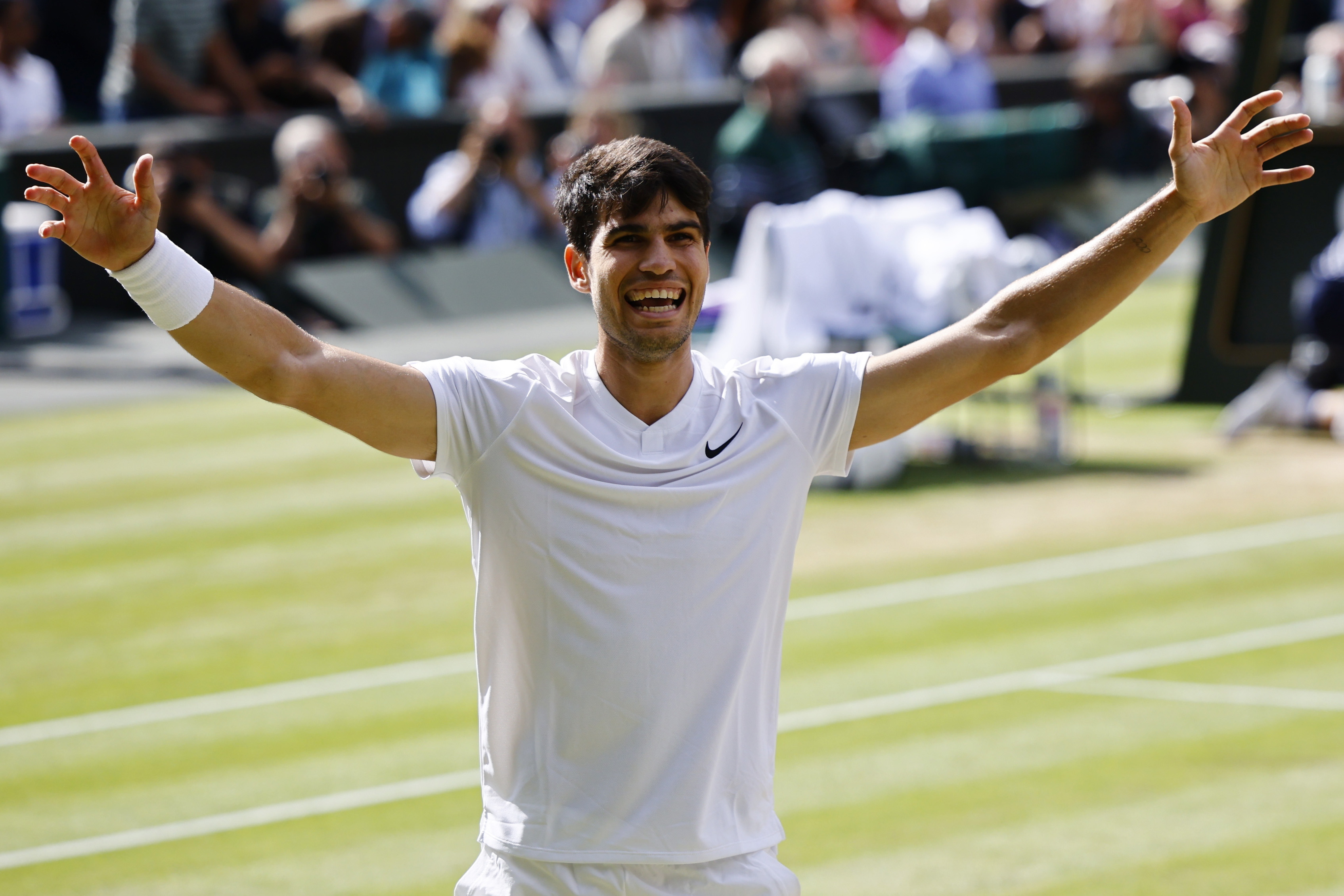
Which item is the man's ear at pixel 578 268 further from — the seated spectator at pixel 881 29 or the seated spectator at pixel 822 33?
the seated spectator at pixel 881 29

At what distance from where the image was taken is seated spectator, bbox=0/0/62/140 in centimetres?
1485

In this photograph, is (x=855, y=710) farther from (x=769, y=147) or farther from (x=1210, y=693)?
(x=769, y=147)

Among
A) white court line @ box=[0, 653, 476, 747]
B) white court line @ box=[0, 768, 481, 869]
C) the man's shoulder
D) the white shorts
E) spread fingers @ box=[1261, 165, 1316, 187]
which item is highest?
spread fingers @ box=[1261, 165, 1316, 187]

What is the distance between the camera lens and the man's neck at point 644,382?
12.1 ft

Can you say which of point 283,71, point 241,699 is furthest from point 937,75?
point 241,699

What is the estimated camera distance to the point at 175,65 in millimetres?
16000

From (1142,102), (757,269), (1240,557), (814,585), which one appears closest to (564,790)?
(814,585)

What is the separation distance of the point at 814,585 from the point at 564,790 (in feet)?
19.6

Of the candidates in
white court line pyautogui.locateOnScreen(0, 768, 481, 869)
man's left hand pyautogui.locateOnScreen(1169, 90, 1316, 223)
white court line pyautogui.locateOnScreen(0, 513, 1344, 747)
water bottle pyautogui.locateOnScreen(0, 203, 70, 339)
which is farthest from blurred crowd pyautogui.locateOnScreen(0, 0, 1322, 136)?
man's left hand pyautogui.locateOnScreen(1169, 90, 1316, 223)

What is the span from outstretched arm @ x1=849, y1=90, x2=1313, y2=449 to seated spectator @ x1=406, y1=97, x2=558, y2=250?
12.6 meters

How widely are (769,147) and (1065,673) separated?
9.05 m

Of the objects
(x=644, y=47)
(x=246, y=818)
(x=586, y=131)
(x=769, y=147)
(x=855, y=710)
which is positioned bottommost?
(x=246, y=818)

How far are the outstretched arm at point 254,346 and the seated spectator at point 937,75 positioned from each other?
14930 mm

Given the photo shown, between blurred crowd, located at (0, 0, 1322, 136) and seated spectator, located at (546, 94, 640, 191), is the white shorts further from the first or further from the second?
seated spectator, located at (546, 94, 640, 191)
